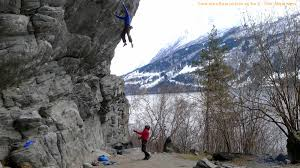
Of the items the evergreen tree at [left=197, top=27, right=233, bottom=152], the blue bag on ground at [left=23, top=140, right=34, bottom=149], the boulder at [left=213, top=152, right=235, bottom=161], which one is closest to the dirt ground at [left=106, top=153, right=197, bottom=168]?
the boulder at [left=213, top=152, right=235, bottom=161]

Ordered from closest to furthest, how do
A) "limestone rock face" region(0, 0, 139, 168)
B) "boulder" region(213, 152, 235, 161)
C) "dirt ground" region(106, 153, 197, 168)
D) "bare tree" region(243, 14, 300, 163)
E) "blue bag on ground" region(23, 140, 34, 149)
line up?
"limestone rock face" region(0, 0, 139, 168) < "blue bag on ground" region(23, 140, 34, 149) < "dirt ground" region(106, 153, 197, 168) < "bare tree" region(243, 14, 300, 163) < "boulder" region(213, 152, 235, 161)

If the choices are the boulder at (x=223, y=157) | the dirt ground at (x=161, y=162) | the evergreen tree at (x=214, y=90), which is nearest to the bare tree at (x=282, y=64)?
the dirt ground at (x=161, y=162)

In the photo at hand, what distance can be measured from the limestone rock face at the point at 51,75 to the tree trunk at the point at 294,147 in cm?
1113

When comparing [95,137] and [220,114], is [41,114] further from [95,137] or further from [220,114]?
[220,114]

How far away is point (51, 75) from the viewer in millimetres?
20906

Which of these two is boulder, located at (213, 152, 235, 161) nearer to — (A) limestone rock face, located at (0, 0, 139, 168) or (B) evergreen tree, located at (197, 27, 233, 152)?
(A) limestone rock face, located at (0, 0, 139, 168)

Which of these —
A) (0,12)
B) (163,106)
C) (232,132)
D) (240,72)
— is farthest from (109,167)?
(163,106)

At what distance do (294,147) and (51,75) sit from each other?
1375cm

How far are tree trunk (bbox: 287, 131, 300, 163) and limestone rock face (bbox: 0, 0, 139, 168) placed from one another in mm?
11135

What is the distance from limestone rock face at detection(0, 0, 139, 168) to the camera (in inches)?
648

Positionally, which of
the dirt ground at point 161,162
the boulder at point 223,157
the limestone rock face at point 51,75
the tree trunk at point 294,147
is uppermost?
the limestone rock face at point 51,75

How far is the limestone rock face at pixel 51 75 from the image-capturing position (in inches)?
648

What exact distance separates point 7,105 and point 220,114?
72.1 ft

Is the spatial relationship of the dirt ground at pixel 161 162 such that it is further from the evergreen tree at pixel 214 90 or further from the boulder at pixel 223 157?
the evergreen tree at pixel 214 90
